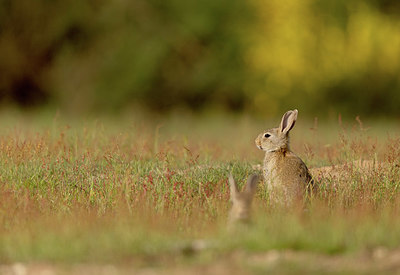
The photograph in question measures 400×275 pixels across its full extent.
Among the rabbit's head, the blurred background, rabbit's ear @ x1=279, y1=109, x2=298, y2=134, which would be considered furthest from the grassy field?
the blurred background

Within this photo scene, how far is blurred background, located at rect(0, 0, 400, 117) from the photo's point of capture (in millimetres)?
25609

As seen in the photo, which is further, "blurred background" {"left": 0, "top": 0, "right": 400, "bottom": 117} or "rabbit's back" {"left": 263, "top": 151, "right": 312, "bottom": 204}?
"blurred background" {"left": 0, "top": 0, "right": 400, "bottom": 117}

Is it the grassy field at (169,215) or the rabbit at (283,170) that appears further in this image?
the rabbit at (283,170)

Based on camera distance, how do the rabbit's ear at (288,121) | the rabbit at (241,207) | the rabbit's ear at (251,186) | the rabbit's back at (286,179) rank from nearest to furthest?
the rabbit at (241,207), the rabbit's ear at (251,186), the rabbit's back at (286,179), the rabbit's ear at (288,121)

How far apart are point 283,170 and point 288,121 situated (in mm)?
757

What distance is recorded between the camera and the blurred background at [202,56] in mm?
25609

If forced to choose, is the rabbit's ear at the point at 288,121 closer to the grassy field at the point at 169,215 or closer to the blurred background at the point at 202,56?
the grassy field at the point at 169,215

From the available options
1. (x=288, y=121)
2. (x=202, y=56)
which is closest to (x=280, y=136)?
(x=288, y=121)

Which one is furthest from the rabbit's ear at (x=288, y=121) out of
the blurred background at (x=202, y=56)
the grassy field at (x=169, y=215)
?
the blurred background at (x=202, y=56)

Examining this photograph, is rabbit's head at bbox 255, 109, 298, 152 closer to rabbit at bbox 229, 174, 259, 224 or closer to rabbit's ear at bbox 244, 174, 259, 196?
rabbit's ear at bbox 244, 174, 259, 196

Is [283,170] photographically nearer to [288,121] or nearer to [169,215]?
[288,121]

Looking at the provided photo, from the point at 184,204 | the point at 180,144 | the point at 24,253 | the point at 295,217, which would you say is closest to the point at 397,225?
the point at 295,217

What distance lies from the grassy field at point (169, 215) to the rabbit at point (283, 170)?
22 cm

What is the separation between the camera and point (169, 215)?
773cm
